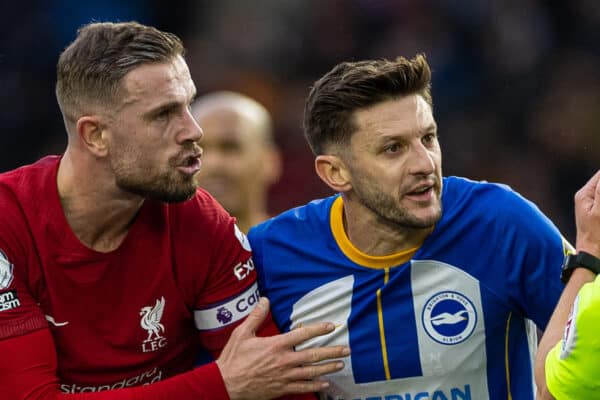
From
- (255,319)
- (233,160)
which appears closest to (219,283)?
(255,319)

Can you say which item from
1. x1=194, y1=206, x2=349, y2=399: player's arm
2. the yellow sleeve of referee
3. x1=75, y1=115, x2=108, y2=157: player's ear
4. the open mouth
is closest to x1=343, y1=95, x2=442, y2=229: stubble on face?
x1=194, y1=206, x2=349, y2=399: player's arm

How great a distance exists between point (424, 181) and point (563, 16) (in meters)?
6.16

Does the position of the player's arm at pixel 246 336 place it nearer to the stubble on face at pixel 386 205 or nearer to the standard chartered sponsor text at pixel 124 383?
the standard chartered sponsor text at pixel 124 383

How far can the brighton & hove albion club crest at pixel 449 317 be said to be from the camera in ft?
11.8

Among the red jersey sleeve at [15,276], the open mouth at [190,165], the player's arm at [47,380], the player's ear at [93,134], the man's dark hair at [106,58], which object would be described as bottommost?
the player's arm at [47,380]

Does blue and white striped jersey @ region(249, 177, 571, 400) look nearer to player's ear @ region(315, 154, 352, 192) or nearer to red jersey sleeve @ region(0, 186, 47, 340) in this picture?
player's ear @ region(315, 154, 352, 192)

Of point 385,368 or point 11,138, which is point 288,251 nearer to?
point 385,368

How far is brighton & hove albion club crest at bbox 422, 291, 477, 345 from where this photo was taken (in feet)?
11.8

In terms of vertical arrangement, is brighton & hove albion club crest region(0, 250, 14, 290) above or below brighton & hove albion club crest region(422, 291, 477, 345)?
above

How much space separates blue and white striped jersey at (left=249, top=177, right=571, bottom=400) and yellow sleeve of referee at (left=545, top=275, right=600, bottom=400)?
78cm

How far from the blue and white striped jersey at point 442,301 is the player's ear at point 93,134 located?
2.36 feet

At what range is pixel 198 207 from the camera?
12.2 ft

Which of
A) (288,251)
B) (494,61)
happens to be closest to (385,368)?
(288,251)

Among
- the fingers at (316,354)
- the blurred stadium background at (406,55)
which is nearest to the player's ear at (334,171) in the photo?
the fingers at (316,354)
